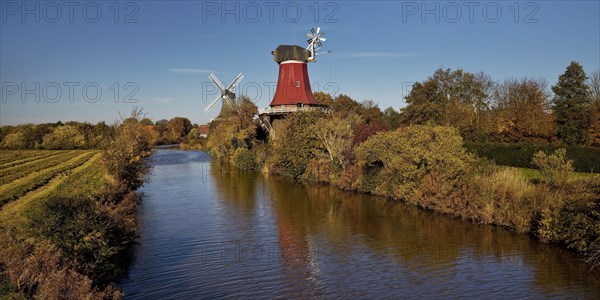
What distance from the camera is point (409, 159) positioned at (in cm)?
2509

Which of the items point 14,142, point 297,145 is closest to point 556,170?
point 297,145

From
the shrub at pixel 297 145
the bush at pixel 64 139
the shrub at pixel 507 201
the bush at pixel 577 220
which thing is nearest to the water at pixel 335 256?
the bush at pixel 577 220

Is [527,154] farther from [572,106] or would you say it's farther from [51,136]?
[51,136]

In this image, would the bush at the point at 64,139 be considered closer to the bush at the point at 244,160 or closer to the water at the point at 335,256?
the bush at the point at 244,160

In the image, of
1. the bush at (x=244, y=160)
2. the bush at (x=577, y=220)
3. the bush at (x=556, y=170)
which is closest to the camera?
the bush at (x=577, y=220)

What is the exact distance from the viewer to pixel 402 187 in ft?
84.2

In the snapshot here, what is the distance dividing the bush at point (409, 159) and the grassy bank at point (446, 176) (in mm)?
51

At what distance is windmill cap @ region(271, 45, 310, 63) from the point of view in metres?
50.2

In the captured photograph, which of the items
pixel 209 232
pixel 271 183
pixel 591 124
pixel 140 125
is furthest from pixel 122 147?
pixel 591 124

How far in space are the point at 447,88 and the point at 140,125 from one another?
1546 inches

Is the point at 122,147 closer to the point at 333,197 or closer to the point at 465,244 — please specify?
the point at 333,197

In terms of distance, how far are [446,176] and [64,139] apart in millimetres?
69902

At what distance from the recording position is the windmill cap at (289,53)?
50.2 meters

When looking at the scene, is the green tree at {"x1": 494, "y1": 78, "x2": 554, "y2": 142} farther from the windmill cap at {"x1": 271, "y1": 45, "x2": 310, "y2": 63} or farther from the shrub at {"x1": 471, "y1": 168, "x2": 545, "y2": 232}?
the windmill cap at {"x1": 271, "y1": 45, "x2": 310, "y2": 63}
